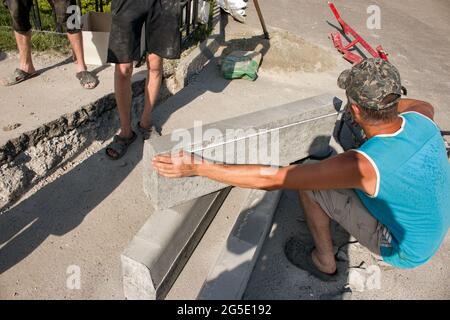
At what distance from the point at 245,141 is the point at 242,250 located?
0.77 metres

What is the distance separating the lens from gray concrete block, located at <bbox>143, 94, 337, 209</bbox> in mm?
2363

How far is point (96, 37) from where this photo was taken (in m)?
4.19

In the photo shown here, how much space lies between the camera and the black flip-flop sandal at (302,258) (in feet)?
8.71

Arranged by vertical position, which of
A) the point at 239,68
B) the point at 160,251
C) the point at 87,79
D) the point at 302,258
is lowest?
the point at 302,258

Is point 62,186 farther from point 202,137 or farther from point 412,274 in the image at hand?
point 412,274

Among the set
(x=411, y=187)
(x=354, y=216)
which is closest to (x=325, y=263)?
(x=354, y=216)

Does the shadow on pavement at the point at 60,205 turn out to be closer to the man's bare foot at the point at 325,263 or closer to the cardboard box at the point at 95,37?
the cardboard box at the point at 95,37

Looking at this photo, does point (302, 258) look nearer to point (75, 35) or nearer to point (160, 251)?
point (160, 251)

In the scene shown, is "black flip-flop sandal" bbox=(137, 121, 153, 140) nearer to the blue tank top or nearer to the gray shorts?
the gray shorts

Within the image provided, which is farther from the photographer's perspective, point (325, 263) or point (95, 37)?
point (95, 37)

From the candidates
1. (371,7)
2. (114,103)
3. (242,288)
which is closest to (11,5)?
(114,103)

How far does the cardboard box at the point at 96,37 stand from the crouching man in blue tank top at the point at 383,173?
8.58 ft

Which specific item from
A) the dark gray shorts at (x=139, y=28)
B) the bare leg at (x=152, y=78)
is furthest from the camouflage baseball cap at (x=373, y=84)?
the bare leg at (x=152, y=78)
